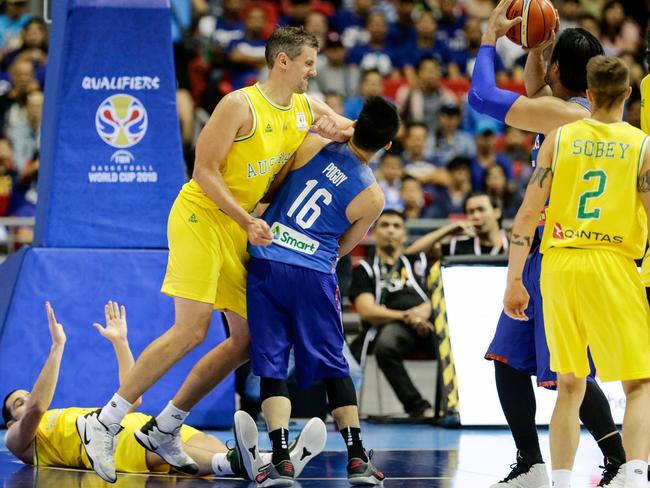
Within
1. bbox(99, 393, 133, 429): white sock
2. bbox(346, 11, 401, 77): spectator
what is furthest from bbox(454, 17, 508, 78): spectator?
bbox(99, 393, 133, 429): white sock

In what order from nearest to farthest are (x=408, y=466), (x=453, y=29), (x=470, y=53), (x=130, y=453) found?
(x=130, y=453)
(x=408, y=466)
(x=470, y=53)
(x=453, y=29)

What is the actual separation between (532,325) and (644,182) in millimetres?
936

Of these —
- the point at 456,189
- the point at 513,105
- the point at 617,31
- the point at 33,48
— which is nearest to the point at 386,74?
the point at 456,189

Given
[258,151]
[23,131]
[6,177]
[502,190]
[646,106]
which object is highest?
[23,131]

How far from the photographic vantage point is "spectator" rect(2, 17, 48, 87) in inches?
516

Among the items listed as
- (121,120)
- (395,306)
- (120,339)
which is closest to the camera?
(120,339)

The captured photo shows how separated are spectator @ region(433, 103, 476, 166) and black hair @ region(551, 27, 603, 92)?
792 cm

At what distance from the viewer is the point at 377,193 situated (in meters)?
6.01

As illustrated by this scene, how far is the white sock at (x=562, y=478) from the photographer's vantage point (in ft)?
15.9

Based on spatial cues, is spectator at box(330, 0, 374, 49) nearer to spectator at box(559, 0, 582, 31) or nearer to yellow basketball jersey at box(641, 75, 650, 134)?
spectator at box(559, 0, 582, 31)

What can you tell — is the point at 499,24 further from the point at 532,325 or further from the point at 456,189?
the point at 456,189

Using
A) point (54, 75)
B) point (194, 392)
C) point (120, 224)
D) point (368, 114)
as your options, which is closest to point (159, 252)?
point (120, 224)

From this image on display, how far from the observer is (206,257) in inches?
236

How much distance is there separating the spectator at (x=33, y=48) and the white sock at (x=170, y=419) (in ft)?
26.2
